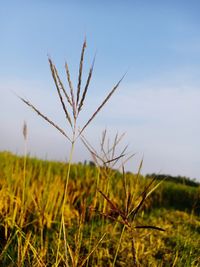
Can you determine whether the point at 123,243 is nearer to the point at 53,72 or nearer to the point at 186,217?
the point at 186,217

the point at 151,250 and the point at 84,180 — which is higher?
A: the point at 84,180

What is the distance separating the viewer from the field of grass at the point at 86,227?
224cm

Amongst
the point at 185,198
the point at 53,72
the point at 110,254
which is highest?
the point at 53,72

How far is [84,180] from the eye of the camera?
504 cm

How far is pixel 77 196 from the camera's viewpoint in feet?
14.5

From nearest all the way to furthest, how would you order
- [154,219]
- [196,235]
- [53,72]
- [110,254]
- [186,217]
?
[53,72]
[110,254]
[196,235]
[154,219]
[186,217]

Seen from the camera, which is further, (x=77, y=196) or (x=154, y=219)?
(x=77, y=196)

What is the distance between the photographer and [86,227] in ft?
11.0

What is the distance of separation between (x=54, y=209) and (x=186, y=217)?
1417 mm

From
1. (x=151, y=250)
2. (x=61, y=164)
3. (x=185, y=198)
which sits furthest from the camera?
(x=61, y=164)

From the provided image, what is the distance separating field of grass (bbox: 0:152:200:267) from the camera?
2244mm

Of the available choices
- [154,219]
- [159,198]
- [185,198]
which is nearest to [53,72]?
[154,219]

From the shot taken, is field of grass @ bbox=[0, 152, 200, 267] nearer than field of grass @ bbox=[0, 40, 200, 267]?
No

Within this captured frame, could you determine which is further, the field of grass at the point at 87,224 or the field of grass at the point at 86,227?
the field of grass at the point at 86,227
